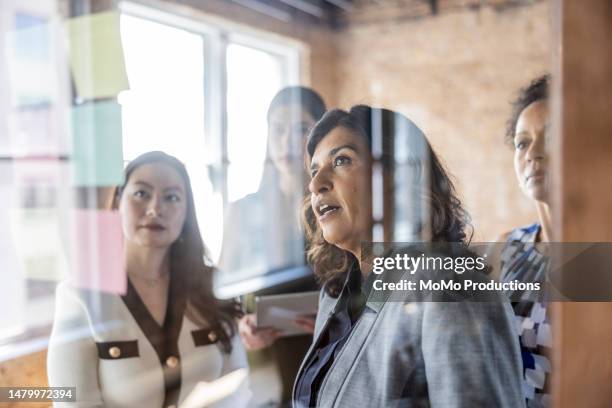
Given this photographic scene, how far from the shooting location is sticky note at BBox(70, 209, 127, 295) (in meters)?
1.16

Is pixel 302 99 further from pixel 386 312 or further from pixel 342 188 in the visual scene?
pixel 386 312

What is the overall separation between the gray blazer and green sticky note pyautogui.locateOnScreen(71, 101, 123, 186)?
0.63 meters

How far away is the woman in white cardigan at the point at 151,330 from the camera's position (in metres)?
1.13

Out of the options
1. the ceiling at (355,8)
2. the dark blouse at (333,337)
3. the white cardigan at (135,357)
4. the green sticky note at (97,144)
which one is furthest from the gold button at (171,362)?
the ceiling at (355,8)

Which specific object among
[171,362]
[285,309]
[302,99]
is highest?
[302,99]

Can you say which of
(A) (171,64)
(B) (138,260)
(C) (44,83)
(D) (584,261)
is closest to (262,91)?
(A) (171,64)

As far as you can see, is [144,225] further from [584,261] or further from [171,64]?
[584,261]

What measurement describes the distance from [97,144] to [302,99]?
19.3 inches

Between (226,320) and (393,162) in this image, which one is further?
(226,320)

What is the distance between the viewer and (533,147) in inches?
38.4

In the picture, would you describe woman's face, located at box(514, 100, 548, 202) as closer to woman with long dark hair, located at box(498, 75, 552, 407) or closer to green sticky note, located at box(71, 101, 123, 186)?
woman with long dark hair, located at box(498, 75, 552, 407)

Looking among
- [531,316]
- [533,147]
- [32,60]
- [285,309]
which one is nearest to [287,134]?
[285,309]

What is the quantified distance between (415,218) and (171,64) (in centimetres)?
59

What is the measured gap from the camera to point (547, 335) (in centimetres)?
99
